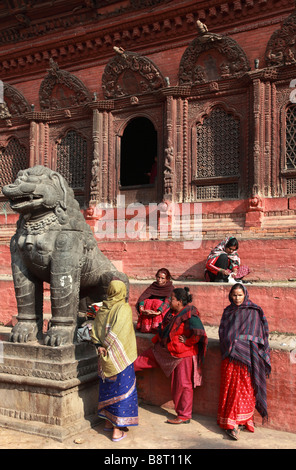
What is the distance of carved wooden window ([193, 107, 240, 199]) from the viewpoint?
423 inches

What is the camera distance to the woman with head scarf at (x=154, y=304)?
5.28m

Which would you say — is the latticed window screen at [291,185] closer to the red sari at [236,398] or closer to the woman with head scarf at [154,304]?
the woman with head scarf at [154,304]

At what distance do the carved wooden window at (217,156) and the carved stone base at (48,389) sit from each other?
7.02m

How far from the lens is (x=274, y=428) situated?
13.9 feet

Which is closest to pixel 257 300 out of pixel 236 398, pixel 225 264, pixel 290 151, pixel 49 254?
pixel 225 264

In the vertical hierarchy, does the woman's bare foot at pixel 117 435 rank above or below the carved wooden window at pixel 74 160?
below

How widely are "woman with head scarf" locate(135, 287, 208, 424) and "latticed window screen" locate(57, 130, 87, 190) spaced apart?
28.6 feet

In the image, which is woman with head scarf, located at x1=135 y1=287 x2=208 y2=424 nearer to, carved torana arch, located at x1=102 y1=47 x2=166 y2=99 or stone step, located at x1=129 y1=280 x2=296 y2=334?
stone step, located at x1=129 y1=280 x2=296 y2=334

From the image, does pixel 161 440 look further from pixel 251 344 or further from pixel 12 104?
pixel 12 104

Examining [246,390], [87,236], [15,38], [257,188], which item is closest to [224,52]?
[257,188]

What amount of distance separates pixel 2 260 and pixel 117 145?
469 centimetres

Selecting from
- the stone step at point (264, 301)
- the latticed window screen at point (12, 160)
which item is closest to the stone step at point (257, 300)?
the stone step at point (264, 301)

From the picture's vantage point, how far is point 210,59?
10938 millimetres

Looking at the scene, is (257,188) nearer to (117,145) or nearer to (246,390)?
(117,145)
